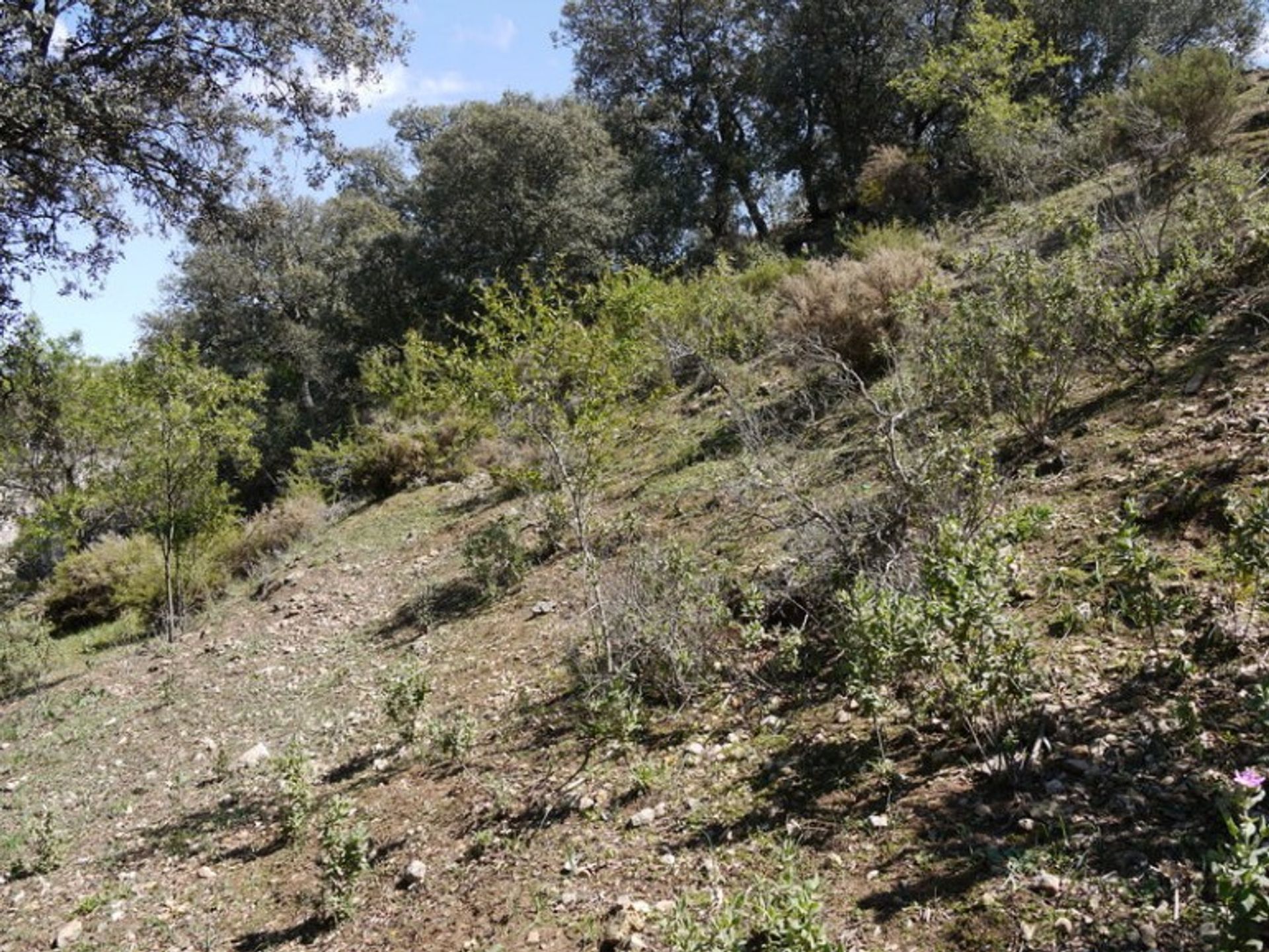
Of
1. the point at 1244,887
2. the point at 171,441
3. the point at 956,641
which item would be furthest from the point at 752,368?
the point at 1244,887

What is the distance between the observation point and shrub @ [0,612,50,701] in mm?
10219

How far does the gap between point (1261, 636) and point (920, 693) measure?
1.27 m

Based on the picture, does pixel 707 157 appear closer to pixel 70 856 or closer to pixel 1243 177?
pixel 1243 177

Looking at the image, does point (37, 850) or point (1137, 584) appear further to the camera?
point (37, 850)

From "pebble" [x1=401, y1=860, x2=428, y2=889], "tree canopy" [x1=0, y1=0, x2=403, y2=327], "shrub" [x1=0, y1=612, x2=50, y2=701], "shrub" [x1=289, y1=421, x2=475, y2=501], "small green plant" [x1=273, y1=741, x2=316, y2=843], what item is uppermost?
"tree canopy" [x1=0, y1=0, x2=403, y2=327]

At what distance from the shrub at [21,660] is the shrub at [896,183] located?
17.1m

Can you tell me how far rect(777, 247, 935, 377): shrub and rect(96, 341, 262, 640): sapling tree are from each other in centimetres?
763

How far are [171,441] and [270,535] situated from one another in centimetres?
393

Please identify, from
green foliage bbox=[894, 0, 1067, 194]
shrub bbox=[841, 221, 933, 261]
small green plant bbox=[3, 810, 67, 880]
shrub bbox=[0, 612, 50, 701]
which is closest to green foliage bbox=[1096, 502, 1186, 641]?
small green plant bbox=[3, 810, 67, 880]

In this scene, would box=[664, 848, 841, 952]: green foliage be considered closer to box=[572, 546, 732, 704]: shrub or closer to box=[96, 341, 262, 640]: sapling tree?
box=[572, 546, 732, 704]: shrub

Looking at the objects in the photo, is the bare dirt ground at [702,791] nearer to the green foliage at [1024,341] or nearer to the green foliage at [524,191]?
the green foliage at [1024,341]

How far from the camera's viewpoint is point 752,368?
11.1m

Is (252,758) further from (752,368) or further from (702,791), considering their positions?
(752,368)

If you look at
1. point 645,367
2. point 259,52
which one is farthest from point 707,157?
point 259,52
